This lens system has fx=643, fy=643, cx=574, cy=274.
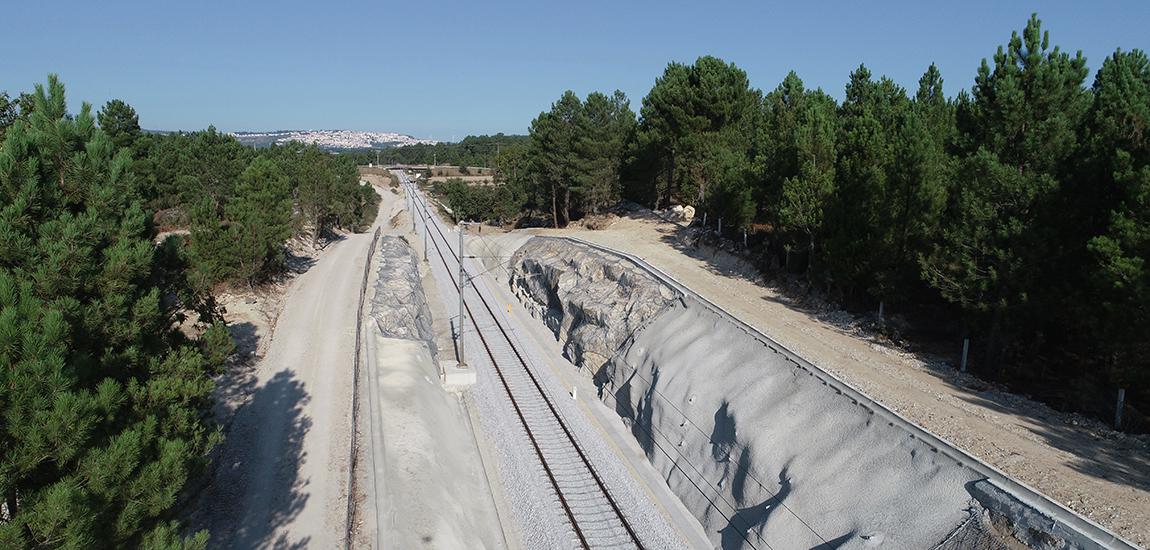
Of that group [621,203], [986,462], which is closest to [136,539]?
[986,462]

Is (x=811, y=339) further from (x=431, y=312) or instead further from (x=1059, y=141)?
(x=431, y=312)

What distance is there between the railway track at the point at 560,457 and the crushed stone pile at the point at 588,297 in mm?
2815

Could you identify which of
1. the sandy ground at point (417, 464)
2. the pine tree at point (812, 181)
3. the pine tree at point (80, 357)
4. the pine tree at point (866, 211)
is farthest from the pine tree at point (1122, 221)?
the pine tree at point (80, 357)

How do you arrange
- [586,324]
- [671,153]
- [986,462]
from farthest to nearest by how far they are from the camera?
[671,153]
[586,324]
[986,462]

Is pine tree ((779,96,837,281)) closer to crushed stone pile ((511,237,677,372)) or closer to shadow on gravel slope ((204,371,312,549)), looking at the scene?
crushed stone pile ((511,237,677,372))

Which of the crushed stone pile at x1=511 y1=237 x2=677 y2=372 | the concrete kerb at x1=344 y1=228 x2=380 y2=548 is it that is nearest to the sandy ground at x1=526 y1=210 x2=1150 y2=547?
the crushed stone pile at x1=511 y1=237 x2=677 y2=372

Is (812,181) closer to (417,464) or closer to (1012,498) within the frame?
(1012,498)

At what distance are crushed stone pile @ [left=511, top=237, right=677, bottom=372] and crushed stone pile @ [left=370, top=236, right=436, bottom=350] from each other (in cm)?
637

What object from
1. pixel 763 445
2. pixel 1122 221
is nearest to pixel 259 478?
pixel 763 445

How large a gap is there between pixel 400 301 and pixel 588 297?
992 centimetres

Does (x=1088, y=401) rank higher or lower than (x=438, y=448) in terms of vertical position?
higher

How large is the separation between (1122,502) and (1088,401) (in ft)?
17.3

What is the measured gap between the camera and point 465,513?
56.1 feet

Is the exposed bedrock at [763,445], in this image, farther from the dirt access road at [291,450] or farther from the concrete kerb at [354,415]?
the dirt access road at [291,450]
